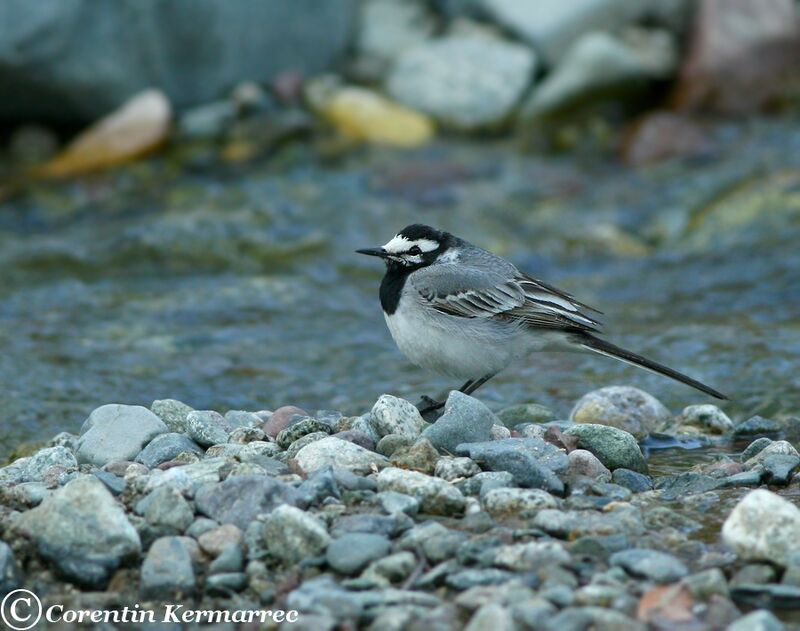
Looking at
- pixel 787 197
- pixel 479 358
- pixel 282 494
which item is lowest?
pixel 282 494

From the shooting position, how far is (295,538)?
193 inches

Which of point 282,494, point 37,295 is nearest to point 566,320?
point 282,494

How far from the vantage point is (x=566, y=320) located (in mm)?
7621

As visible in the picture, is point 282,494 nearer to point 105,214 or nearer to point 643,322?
point 643,322

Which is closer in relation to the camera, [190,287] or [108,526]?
[108,526]

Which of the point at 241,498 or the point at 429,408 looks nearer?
the point at 241,498

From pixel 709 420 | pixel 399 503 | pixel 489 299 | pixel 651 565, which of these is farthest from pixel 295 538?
pixel 709 420

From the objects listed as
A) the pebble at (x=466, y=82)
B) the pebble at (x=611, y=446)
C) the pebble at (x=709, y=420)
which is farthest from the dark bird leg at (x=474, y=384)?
the pebble at (x=466, y=82)

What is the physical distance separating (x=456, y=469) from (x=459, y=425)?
445 millimetres

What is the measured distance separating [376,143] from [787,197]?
515cm

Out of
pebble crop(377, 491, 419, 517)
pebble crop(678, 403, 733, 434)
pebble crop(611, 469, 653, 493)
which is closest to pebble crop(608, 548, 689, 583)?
pebble crop(377, 491, 419, 517)

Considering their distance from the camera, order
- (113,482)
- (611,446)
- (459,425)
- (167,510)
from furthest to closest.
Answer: (611,446), (459,425), (113,482), (167,510)

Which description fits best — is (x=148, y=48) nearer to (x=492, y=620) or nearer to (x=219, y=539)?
(x=219, y=539)

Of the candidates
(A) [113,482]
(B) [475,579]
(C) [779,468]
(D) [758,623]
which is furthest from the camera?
(C) [779,468]
